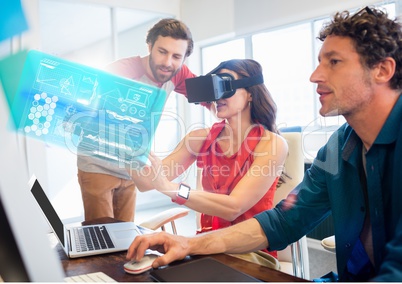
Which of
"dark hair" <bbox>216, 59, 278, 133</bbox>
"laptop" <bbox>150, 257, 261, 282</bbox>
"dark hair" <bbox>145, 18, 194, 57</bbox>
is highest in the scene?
"dark hair" <bbox>145, 18, 194, 57</bbox>

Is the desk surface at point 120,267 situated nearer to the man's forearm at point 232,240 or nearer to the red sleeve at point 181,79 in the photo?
the man's forearm at point 232,240

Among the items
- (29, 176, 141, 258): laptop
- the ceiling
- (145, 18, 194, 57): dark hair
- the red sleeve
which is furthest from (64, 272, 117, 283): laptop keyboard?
the ceiling

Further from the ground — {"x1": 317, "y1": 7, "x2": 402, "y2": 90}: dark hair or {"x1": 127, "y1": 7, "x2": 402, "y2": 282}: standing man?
{"x1": 317, "y1": 7, "x2": 402, "y2": 90}: dark hair

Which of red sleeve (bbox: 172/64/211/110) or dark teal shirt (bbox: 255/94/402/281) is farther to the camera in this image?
red sleeve (bbox: 172/64/211/110)

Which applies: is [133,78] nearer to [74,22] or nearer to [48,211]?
[74,22]

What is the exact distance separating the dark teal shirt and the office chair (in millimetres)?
340

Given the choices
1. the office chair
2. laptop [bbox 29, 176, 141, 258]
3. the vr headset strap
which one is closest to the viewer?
laptop [bbox 29, 176, 141, 258]

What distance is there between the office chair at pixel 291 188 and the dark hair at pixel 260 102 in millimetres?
75

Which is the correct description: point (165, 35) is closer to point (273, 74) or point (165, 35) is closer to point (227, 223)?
point (273, 74)

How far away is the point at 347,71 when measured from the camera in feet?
3.56

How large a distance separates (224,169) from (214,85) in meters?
0.37

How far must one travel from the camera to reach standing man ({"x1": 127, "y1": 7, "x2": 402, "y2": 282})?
0.95 metres

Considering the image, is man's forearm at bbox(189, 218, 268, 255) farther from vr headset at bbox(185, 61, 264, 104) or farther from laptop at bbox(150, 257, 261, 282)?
vr headset at bbox(185, 61, 264, 104)

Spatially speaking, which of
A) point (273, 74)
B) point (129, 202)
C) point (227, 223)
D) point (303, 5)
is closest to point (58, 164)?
point (129, 202)
